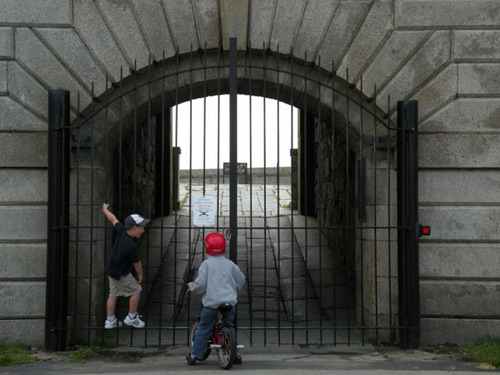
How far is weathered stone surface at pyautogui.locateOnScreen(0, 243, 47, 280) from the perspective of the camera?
747 cm

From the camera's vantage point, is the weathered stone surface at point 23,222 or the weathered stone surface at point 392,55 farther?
the weathered stone surface at point 392,55

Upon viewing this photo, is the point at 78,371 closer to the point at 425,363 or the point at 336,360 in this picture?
the point at 336,360

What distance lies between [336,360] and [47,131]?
3.94 m

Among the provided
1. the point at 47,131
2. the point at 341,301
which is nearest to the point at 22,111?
the point at 47,131

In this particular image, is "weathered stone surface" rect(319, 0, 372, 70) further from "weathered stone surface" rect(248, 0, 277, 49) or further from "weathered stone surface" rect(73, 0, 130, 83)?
"weathered stone surface" rect(73, 0, 130, 83)

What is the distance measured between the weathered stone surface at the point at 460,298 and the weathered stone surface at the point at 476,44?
2.51 m

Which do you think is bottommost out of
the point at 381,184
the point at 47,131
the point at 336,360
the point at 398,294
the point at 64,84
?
the point at 336,360

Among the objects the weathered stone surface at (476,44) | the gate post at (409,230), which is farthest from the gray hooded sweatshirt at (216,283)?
the weathered stone surface at (476,44)

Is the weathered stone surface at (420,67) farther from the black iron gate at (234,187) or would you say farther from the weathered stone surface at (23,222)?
the weathered stone surface at (23,222)

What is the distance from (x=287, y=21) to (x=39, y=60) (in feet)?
9.18

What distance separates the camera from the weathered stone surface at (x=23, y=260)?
294 inches

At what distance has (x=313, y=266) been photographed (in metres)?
12.0

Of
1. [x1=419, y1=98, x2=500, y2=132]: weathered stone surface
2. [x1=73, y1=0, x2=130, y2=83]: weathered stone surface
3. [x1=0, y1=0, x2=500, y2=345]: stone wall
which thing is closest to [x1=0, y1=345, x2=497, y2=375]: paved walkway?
[x1=0, y1=0, x2=500, y2=345]: stone wall

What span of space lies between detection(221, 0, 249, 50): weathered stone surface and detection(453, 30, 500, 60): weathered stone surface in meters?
2.35
